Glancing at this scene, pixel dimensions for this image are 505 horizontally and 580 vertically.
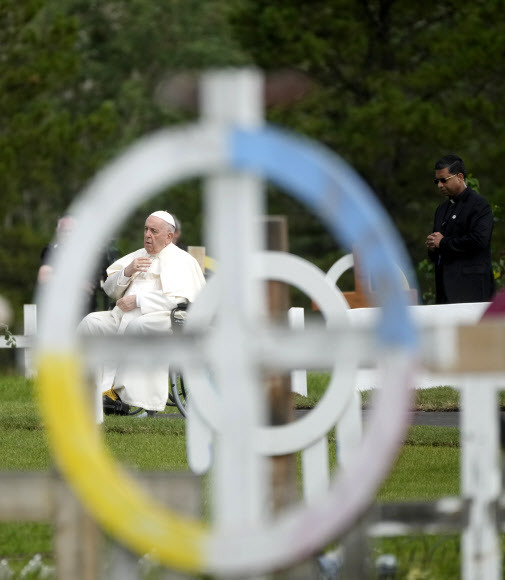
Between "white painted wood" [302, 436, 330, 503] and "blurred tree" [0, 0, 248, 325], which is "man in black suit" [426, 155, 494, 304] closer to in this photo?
"white painted wood" [302, 436, 330, 503]

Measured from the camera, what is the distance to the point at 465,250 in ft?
38.2

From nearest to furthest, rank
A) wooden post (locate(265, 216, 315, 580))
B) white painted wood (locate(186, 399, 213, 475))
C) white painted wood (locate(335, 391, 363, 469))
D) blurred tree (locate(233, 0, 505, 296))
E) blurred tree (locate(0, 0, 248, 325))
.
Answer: wooden post (locate(265, 216, 315, 580)), white painted wood (locate(335, 391, 363, 469)), white painted wood (locate(186, 399, 213, 475)), blurred tree (locate(233, 0, 505, 296)), blurred tree (locate(0, 0, 248, 325))

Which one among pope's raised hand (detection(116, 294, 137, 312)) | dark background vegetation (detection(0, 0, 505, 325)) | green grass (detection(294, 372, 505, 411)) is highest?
dark background vegetation (detection(0, 0, 505, 325))

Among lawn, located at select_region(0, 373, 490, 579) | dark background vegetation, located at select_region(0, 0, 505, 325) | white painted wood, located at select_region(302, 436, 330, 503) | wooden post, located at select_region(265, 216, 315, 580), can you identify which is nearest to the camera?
wooden post, located at select_region(265, 216, 315, 580)

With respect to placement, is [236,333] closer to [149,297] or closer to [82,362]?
[82,362]

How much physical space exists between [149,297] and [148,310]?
0.10 m

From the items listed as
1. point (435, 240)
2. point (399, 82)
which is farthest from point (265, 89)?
point (399, 82)

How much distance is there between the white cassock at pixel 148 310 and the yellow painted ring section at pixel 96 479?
26.2 ft

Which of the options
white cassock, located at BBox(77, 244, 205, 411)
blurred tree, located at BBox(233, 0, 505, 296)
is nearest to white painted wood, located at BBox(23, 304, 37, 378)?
white cassock, located at BBox(77, 244, 205, 411)

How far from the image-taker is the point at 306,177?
3.04 metres

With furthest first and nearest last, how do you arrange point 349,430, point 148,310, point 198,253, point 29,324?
point 29,324
point 198,253
point 148,310
point 349,430

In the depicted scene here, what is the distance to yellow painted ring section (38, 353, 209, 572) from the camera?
2982 mm

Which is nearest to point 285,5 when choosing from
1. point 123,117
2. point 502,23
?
point 502,23

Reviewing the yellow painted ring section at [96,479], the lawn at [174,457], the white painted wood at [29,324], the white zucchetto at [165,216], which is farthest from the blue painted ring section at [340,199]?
the white painted wood at [29,324]
